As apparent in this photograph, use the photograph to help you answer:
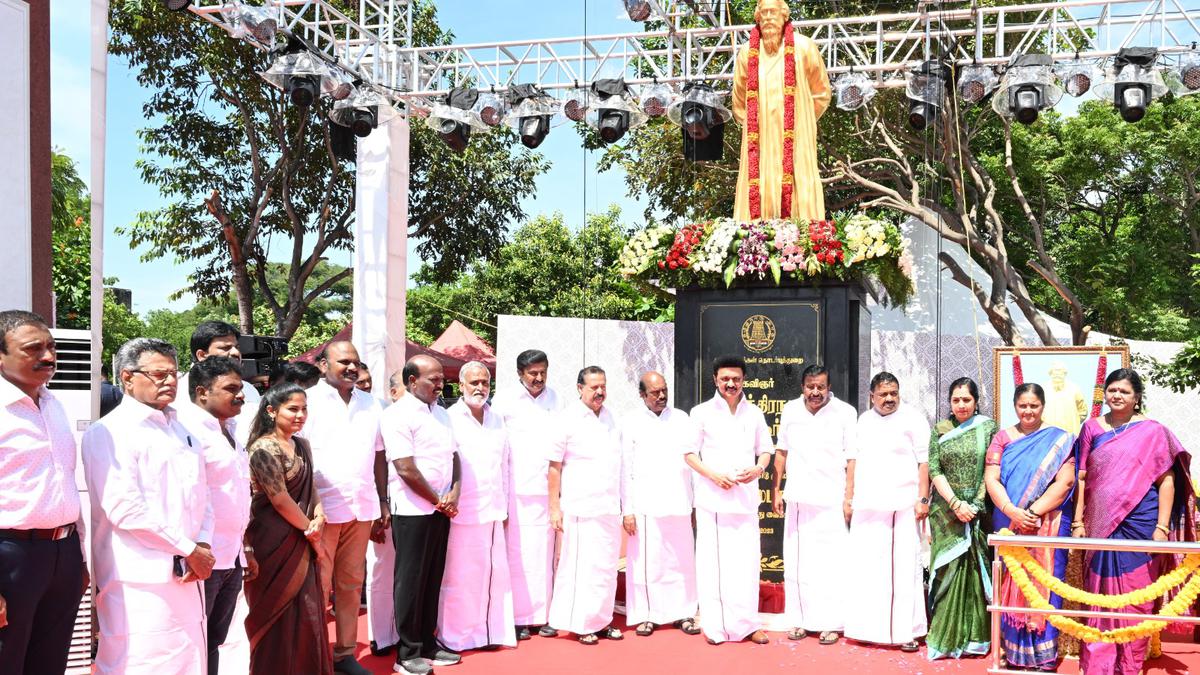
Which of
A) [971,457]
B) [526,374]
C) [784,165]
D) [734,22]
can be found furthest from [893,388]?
[734,22]

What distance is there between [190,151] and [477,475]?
12.1 meters

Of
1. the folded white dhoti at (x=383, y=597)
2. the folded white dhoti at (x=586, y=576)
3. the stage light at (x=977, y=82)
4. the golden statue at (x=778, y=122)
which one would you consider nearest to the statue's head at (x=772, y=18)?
the golden statue at (x=778, y=122)

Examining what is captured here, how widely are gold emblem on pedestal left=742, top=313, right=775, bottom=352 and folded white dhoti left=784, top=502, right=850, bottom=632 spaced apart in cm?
137

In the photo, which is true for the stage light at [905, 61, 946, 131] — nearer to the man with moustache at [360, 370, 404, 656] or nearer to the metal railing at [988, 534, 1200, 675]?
the metal railing at [988, 534, 1200, 675]

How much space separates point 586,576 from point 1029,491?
240cm

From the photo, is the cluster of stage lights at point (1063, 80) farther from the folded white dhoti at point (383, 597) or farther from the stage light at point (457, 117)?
the folded white dhoti at point (383, 597)

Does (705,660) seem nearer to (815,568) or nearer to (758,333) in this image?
(815,568)

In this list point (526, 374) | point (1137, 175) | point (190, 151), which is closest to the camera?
point (526, 374)

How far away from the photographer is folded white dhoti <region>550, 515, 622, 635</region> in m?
5.98

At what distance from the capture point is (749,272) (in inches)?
280

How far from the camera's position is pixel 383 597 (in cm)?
557

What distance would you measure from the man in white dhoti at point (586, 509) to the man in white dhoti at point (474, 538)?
43 centimetres

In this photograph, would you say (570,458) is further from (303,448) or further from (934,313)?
(934,313)

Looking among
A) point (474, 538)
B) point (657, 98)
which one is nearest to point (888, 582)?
point (474, 538)
